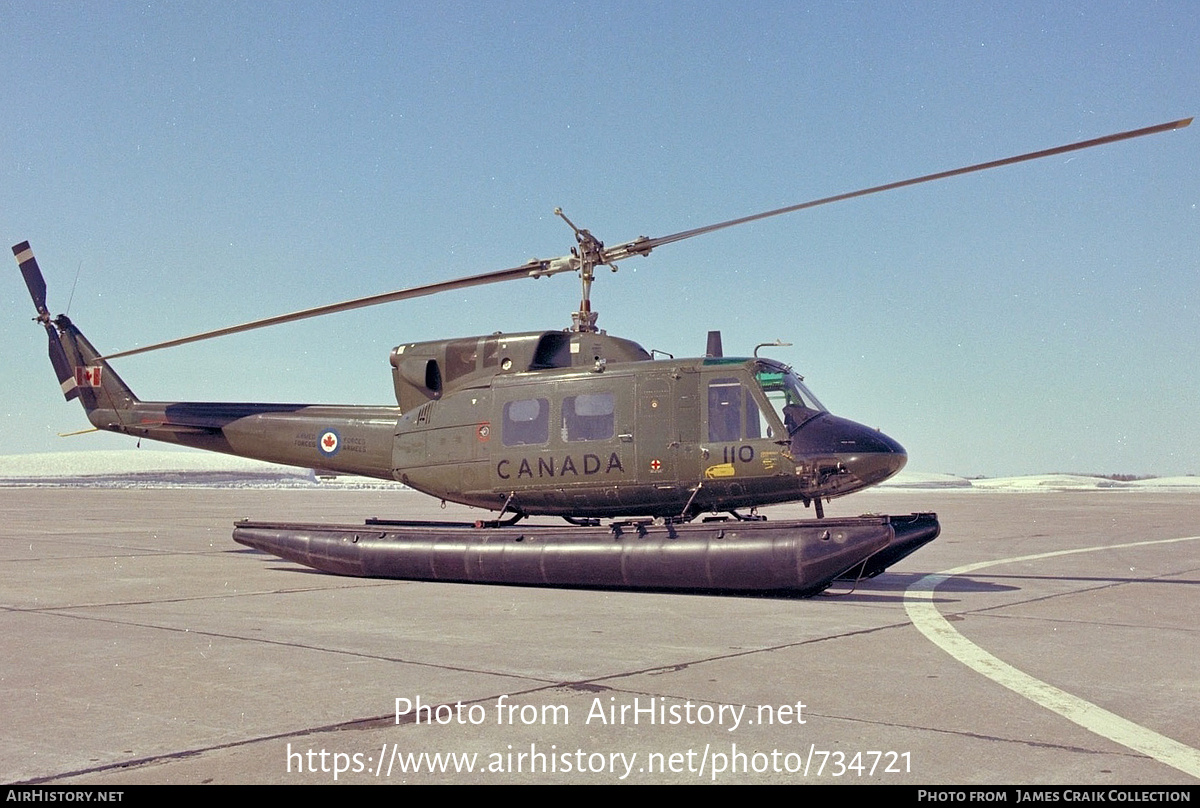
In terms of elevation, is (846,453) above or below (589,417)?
below

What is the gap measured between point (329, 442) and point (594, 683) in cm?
1056

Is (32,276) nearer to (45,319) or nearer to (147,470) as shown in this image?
(45,319)

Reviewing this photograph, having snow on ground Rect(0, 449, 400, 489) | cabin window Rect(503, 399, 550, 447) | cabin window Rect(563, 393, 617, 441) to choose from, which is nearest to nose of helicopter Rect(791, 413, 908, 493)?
cabin window Rect(563, 393, 617, 441)

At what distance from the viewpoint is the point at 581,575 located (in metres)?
12.2

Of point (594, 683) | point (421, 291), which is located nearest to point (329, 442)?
point (421, 291)

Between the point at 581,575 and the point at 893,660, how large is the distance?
534 cm

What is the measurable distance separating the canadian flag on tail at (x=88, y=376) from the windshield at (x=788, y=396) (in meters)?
13.3

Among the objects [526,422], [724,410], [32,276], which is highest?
[32,276]

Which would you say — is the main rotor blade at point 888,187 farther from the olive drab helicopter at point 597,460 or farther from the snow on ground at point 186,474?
the snow on ground at point 186,474

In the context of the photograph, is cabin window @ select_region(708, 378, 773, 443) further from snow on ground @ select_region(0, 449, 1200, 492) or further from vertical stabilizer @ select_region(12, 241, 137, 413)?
snow on ground @ select_region(0, 449, 1200, 492)

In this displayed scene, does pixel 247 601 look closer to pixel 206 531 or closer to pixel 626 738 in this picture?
pixel 626 738

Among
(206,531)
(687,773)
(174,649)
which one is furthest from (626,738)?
(206,531)

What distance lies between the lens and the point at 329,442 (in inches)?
635

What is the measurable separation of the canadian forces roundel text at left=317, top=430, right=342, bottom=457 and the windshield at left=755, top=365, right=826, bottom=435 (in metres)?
6.93
